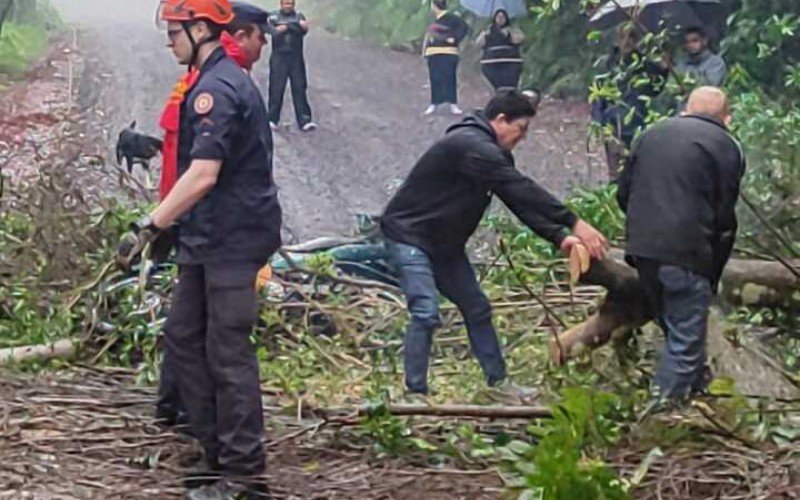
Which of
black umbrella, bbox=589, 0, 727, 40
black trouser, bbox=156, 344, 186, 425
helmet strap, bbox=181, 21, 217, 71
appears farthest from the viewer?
black umbrella, bbox=589, 0, 727, 40

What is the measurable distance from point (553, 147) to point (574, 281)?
5.93 meters

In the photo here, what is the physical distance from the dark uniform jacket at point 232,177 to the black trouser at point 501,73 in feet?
24.1

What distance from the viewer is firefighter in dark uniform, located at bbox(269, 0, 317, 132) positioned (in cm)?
1228

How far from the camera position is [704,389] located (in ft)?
21.9

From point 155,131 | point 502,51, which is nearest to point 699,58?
point 502,51

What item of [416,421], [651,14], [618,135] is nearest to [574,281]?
[416,421]

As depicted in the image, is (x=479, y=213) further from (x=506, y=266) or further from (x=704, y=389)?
(x=506, y=266)

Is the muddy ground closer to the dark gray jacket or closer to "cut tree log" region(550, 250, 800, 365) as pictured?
the dark gray jacket

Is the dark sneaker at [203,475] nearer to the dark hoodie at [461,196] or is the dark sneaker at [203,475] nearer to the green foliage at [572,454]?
the green foliage at [572,454]

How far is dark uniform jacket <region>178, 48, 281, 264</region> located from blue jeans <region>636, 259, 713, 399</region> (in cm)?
193

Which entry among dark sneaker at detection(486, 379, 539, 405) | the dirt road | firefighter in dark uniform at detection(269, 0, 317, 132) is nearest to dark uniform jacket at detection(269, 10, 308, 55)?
firefighter in dark uniform at detection(269, 0, 317, 132)

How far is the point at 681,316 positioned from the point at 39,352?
2.98 m

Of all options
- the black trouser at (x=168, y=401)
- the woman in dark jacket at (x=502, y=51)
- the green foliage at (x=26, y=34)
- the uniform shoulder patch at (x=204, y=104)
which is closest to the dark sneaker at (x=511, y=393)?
the black trouser at (x=168, y=401)

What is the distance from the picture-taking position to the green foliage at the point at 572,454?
4746 millimetres
